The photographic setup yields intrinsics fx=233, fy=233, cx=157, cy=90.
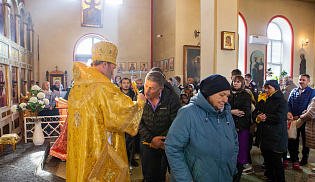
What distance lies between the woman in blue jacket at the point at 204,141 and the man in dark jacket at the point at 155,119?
84cm

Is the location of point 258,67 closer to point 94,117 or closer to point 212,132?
point 212,132

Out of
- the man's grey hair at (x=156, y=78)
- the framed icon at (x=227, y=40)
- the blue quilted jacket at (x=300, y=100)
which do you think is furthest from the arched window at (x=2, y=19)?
the blue quilted jacket at (x=300, y=100)

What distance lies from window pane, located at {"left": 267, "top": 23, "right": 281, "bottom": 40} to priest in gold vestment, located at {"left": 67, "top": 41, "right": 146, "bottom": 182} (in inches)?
530

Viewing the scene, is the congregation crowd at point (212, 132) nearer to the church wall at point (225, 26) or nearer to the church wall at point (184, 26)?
the church wall at point (225, 26)

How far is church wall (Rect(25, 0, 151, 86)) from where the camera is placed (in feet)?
41.9

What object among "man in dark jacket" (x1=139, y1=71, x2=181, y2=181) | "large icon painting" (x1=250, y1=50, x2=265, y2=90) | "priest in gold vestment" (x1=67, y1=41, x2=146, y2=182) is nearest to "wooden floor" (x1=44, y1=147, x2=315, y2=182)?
"man in dark jacket" (x1=139, y1=71, x2=181, y2=181)

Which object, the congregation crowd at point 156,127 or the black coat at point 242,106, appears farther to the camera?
the black coat at point 242,106

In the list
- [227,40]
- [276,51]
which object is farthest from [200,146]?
[276,51]

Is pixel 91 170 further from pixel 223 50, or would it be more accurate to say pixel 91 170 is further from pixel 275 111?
pixel 223 50

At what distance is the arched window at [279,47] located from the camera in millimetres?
13359

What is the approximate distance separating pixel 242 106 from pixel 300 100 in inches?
89.3

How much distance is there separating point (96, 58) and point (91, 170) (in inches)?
40.8

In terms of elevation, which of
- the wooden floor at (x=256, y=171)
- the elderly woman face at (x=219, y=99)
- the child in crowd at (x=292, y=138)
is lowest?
the wooden floor at (x=256, y=171)

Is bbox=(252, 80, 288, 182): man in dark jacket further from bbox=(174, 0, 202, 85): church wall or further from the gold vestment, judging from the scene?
bbox=(174, 0, 202, 85): church wall
